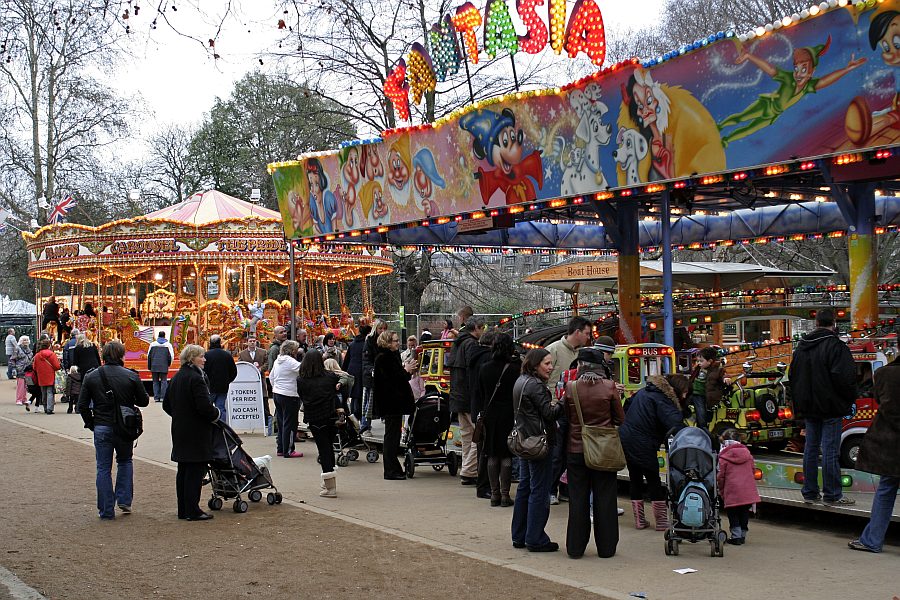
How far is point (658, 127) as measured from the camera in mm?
12766

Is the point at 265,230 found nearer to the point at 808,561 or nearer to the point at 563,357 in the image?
the point at 563,357

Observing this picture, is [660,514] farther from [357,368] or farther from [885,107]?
[357,368]

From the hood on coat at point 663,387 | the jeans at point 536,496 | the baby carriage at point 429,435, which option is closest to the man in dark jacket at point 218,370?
the baby carriage at point 429,435

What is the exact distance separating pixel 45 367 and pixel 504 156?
12087 mm

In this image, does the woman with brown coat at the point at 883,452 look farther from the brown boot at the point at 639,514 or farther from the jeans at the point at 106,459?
the jeans at the point at 106,459

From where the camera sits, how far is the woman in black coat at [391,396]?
12.3 meters

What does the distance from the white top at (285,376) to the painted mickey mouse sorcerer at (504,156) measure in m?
4.07

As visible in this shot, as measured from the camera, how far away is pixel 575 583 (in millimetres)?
7355

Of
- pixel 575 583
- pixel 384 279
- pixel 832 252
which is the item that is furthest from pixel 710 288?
pixel 384 279

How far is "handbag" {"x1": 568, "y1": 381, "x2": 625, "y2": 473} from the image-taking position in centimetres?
802

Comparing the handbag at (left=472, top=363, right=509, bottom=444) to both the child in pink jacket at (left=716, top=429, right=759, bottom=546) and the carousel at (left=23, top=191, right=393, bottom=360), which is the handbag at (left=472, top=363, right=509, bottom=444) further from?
the carousel at (left=23, top=191, right=393, bottom=360)

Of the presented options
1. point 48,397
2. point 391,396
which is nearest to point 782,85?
point 391,396

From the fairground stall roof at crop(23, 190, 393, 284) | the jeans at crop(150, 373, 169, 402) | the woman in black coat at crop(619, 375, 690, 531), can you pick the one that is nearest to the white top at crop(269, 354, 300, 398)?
the woman in black coat at crop(619, 375, 690, 531)

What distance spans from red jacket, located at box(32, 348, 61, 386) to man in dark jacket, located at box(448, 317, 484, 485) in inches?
516
